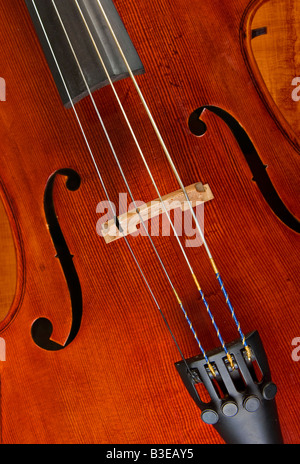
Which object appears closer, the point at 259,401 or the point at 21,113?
the point at 259,401

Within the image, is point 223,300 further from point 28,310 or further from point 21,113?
point 21,113

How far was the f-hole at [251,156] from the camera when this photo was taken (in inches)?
→ 31.1

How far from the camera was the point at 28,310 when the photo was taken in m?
0.85

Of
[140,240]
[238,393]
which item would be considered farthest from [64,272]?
[238,393]

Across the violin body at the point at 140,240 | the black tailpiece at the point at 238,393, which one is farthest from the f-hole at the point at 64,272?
the black tailpiece at the point at 238,393

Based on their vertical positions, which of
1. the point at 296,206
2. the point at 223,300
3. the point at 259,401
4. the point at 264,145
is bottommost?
the point at 259,401

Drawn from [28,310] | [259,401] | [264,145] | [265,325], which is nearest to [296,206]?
[264,145]

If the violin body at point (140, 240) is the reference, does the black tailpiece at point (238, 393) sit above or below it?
below

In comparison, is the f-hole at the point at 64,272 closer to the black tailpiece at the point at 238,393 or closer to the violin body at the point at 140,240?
the violin body at the point at 140,240

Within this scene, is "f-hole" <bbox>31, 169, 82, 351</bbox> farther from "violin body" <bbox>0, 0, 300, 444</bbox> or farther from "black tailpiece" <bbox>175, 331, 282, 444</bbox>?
"black tailpiece" <bbox>175, 331, 282, 444</bbox>

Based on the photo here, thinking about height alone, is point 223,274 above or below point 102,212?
below

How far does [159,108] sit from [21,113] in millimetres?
291

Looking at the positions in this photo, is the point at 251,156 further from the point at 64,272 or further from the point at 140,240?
the point at 64,272

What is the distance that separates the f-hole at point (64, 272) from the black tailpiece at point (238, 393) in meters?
0.23
